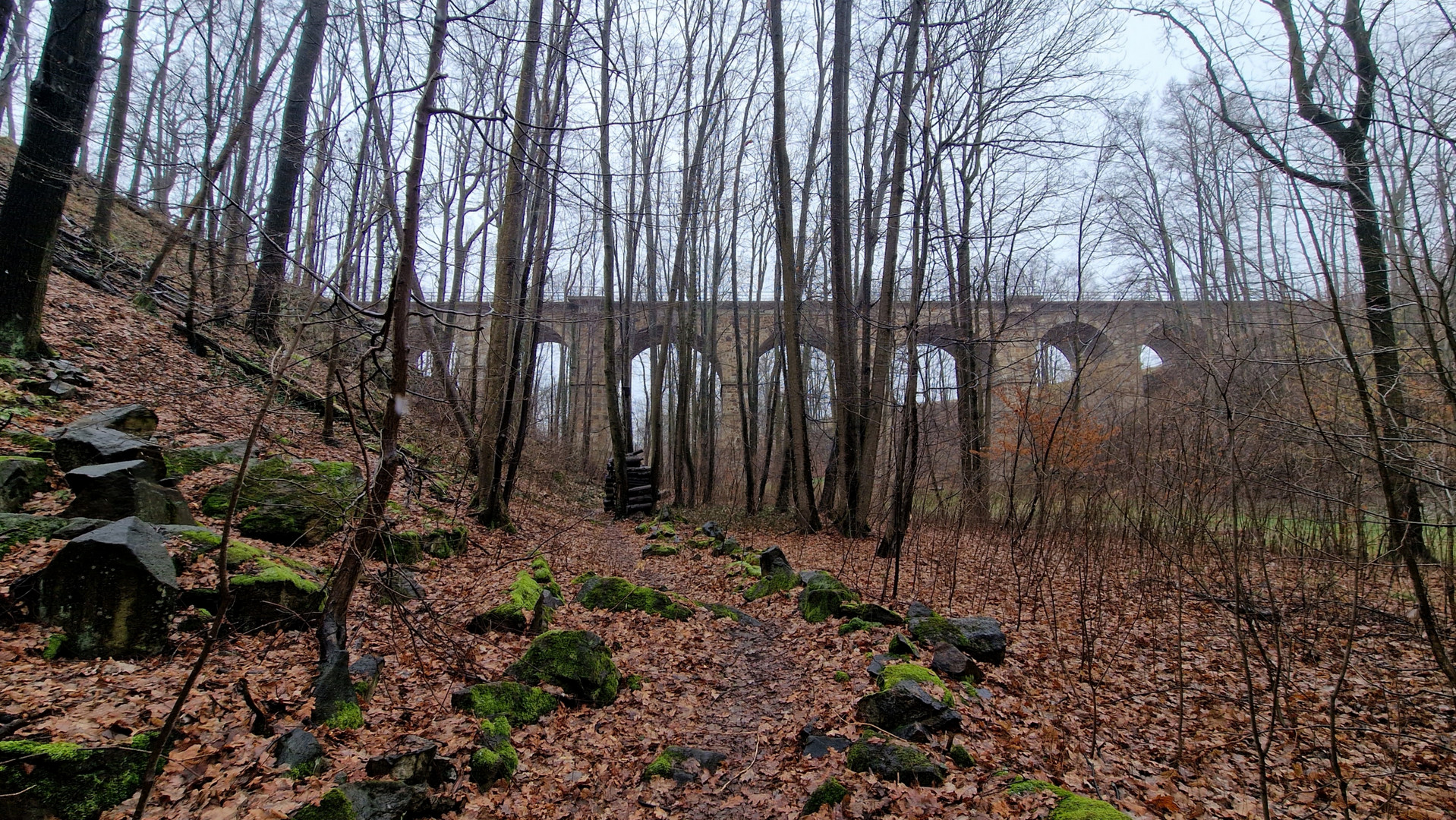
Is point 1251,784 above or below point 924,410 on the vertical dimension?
below

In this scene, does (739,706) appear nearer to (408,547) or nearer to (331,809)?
(331,809)

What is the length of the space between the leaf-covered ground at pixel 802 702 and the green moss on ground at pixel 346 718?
7cm

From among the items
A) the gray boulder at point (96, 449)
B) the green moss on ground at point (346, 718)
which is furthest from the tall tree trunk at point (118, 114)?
the green moss on ground at point (346, 718)

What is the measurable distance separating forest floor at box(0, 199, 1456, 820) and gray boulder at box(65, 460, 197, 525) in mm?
411

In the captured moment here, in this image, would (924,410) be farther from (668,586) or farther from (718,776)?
(718,776)

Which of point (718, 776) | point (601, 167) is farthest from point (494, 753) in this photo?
point (601, 167)

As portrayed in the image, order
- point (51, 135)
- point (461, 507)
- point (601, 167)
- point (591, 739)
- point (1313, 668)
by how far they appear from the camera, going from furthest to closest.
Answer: point (601, 167) < point (461, 507) < point (51, 135) < point (1313, 668) < point (591, 739)

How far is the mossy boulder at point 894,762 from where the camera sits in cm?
310

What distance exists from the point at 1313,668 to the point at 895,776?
3.82 meters

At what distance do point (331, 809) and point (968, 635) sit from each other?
420cm

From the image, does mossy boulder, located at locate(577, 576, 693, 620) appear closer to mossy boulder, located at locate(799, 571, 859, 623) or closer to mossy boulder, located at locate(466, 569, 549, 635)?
mossy boulder, located at locate(466, 569, 549, 635)

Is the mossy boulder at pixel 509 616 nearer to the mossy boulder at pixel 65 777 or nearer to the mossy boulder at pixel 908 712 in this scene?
the mossy boulder at pixel 65 777

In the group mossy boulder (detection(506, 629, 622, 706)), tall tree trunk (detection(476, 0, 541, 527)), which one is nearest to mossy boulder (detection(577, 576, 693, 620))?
mossy boulder (detection(506, 629, 622, 706))

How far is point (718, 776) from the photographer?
3441 millimetres
